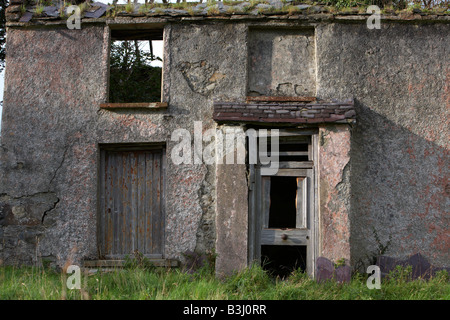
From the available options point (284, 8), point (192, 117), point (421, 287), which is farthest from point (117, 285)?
point (284, 8)

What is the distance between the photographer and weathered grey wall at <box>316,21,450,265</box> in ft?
25.2

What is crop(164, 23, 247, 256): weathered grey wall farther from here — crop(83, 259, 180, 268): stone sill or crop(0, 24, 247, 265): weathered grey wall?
crop(83, 259, 180, 268): stone sill

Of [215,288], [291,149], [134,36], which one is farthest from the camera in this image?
[134,36]

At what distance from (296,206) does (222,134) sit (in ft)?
5.51

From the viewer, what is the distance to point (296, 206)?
7582 millimetres

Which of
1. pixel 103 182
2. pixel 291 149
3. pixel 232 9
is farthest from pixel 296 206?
pixel 232 9

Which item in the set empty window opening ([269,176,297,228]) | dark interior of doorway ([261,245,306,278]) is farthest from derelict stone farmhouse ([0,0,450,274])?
empty window opening ([269,176,297,228])

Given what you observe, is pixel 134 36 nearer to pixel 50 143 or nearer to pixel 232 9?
pixel 232 9

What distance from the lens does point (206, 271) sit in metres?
7.46

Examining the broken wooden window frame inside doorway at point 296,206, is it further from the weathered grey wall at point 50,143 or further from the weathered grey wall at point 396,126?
the weathered grey wall at point 50,143

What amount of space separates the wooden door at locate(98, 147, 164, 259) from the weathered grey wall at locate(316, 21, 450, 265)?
3.25m
